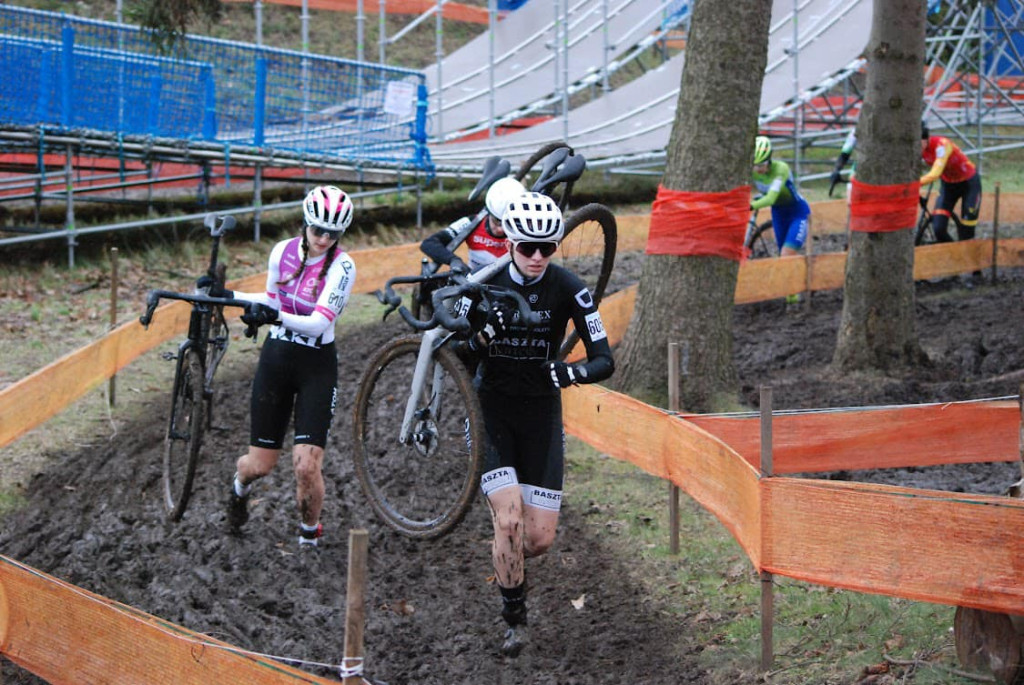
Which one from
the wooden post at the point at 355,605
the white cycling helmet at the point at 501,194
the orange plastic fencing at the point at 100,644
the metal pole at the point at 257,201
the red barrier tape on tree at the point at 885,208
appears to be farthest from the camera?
the metal pole at the point at 257,201

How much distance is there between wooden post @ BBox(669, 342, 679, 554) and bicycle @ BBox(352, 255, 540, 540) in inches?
47.1

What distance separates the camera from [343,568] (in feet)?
24.7

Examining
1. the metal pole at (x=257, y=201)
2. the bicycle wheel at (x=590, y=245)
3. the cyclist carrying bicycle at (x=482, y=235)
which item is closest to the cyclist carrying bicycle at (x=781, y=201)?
the bicycle wheel at (x=590, y=245)

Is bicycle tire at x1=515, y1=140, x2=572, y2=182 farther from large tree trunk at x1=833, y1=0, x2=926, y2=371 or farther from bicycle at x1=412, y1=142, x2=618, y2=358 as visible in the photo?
large tree trunk at x1=833, y1=0, x2=926, y2=371

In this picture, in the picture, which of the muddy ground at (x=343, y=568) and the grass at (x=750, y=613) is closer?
the grass at (x=750, y=613)

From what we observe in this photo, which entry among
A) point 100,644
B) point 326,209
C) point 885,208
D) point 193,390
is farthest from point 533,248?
point 885,208

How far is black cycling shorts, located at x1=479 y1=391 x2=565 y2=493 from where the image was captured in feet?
21.1

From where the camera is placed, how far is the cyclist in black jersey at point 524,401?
248 inches

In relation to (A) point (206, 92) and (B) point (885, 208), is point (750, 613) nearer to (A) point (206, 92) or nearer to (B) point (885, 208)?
(B) point (885, 208)

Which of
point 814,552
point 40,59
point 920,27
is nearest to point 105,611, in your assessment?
point 814,552

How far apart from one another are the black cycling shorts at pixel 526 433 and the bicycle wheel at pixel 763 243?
9569 mm

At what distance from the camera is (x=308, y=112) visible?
53.3ft

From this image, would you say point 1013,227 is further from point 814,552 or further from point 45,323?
point 814,552

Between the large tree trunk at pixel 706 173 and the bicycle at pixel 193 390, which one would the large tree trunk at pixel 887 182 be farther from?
the bicycle at pixel 193 390
